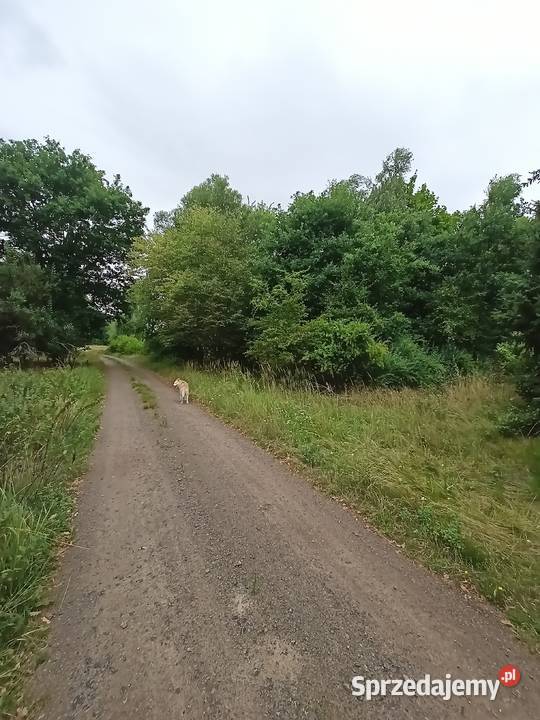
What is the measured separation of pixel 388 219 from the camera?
13.1 m

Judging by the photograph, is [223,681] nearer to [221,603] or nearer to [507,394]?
[221,603]

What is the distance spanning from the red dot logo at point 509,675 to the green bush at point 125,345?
39218 millimetres

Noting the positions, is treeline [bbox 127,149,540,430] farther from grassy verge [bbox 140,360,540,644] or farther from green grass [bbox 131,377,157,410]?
green grass [bbox 131,377,157,410]

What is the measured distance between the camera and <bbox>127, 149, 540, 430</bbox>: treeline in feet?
32.8

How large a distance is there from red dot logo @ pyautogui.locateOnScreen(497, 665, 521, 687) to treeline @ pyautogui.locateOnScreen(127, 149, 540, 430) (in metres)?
7.68

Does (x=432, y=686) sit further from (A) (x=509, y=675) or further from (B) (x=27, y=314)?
(B) (x=27, y=314)

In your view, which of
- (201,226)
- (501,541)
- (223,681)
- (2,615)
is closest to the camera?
(223,681)

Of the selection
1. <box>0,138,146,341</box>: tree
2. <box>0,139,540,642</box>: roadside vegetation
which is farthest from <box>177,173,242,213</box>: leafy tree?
<box>0,138,146,341</box>: tree

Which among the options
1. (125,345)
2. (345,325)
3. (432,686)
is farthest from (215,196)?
(432,686)

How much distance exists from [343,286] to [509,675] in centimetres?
973

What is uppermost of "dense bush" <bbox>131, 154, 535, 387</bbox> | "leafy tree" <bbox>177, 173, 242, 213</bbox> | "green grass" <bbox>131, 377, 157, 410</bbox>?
"leafy tree" <bbox>177, 173, 242, 213</bbox>

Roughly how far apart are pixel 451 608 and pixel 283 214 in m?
12.2

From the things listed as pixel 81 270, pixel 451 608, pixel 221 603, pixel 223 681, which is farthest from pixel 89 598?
pixel 81 270

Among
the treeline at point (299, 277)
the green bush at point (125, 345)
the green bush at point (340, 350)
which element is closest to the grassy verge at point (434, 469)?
the treeline at point (299, 277)
